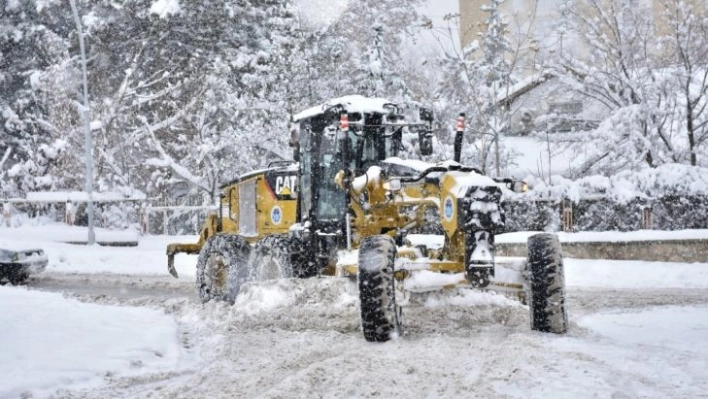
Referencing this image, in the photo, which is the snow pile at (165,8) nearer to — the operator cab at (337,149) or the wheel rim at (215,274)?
the wheel rim at (215,274)

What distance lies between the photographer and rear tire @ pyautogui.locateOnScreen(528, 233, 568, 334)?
8.48 metres

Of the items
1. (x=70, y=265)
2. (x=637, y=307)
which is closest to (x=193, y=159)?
(x=70, y=265)

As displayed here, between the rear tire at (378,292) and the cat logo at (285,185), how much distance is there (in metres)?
4.02

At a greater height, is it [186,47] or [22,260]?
[186,47]

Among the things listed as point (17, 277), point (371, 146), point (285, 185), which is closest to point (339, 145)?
point (371, 146)

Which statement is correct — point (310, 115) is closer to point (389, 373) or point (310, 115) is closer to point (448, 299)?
point (448, 299)

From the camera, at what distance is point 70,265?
20.6 meters

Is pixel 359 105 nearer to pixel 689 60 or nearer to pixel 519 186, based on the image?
pixel 519 186

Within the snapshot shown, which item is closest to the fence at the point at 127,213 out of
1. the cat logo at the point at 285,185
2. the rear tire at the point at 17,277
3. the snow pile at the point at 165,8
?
the snow pile at the point at 165,8

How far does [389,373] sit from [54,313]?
4578mm

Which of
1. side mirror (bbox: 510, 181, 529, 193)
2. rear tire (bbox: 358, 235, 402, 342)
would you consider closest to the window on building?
side mirror (bbox: 510, 181, 529, 193)

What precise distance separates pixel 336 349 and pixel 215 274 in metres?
4.60

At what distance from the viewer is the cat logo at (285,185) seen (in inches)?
473

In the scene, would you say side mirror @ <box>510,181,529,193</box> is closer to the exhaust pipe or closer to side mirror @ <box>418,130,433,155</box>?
the exhaust pipe
